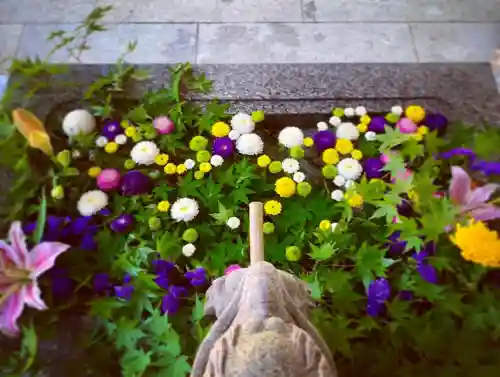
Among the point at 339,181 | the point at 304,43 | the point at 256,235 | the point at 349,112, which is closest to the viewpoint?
the point at 256,235

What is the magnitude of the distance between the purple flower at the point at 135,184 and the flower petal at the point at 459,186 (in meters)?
0.58

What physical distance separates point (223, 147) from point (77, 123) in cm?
31

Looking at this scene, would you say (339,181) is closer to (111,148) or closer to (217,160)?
(217,160)

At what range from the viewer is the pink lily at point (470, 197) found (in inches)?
46.5

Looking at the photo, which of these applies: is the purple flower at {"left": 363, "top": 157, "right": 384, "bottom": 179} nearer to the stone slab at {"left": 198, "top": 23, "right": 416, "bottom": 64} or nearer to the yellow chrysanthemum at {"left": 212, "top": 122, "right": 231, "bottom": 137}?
the yellow chrysanthemum at {"left": 212, "top": 122, "right": 231, "bottom": 137}

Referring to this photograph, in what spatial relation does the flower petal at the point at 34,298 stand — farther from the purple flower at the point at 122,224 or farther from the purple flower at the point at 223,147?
the purple flower at the point at 223,147

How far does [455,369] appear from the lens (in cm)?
106

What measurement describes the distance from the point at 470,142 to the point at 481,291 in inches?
13.0

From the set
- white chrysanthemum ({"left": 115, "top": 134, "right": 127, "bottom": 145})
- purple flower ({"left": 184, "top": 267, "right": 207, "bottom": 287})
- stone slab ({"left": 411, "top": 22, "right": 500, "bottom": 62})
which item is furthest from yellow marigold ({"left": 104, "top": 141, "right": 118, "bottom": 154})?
stone slab ({"left": 411, "top": 22, "right": 500, "bottom": 62})

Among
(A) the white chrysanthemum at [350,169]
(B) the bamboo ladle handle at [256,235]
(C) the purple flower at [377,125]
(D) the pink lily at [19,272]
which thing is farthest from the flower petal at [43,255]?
(C) the purple flower at [377,125]

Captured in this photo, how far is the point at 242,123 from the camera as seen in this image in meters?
1.37

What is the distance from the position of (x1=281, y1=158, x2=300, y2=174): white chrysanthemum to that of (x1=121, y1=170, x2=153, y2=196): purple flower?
0.90 ft

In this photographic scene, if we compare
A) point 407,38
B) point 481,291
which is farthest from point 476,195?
point 407,38

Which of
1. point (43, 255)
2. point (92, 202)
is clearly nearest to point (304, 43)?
point (92, 202)
